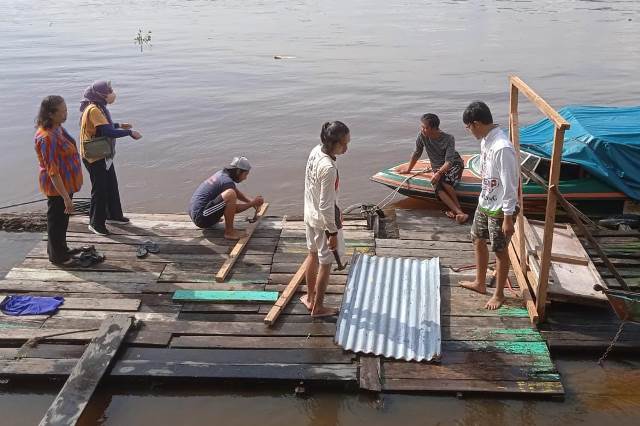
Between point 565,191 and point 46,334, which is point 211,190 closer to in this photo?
point 46,334

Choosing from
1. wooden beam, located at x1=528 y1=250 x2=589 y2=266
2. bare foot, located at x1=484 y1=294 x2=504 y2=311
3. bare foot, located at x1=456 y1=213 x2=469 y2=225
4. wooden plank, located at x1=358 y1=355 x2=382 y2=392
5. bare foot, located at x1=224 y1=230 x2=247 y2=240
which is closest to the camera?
wooden plank, located at x1=358 y1=355 x2=382 y2=392

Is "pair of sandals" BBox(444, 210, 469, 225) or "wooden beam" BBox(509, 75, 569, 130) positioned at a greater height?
"wooden beam" BBox(509, 75, 569, 130)

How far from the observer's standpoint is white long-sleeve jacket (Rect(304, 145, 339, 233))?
461 centimetres

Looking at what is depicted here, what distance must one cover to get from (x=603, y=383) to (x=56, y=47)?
27030mm

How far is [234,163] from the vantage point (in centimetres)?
689

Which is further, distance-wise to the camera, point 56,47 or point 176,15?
point 176,15

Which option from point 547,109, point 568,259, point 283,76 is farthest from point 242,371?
point 283,76

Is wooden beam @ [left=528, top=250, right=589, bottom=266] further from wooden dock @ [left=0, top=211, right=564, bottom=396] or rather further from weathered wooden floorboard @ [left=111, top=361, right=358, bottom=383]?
weathered wooden floorboard @ [left=111, top=361, right=358, bottom=383]

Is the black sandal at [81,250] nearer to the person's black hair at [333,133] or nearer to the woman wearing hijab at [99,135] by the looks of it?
the woman wearing hijab at [99,135]

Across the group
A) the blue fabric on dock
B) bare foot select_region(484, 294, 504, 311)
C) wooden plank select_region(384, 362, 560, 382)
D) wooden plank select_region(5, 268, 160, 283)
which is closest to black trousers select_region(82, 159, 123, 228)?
wooden plank select_region(5, 268, 160, 283)

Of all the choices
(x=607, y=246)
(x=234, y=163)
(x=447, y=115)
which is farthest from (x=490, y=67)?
(x=234, y=163)

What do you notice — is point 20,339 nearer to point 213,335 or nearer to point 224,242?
point 213,335

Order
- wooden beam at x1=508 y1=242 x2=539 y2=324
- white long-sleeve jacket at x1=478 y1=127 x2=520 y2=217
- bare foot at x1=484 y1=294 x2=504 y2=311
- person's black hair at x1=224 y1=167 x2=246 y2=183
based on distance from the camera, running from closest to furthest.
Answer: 1. white long-sleeve jacket at x1=478 y1=127 x2=520 y2=217
2. wooden beam at x1=508 y1=242 x2=539 y2=324
3. bare foot at x1=484 y1=294 x2=504 y2=311
4. person's black hair at x1=224 y1=167 x2=246 y2=183

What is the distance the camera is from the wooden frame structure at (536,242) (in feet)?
15.9
